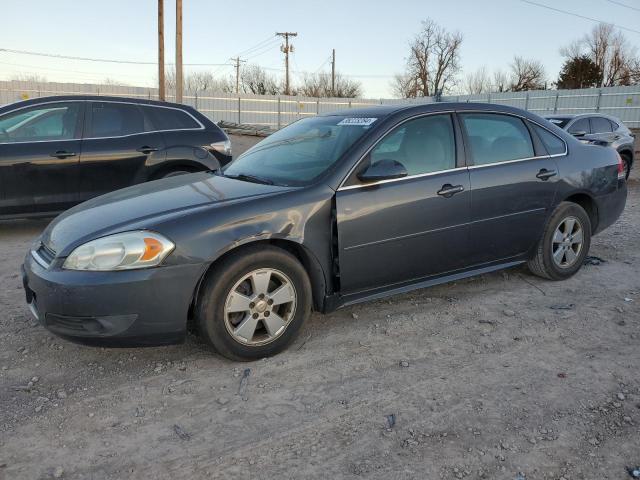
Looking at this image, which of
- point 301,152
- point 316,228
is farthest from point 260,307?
point 301,152

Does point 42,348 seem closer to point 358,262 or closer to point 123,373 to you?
point 123,373

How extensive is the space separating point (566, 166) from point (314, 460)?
3445 millimetres

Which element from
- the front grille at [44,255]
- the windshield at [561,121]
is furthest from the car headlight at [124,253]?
the windshield at [561,121]

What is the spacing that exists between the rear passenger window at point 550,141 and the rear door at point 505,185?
0.08 m

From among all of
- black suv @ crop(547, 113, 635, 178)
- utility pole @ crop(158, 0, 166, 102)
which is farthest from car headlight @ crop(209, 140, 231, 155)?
utility pole @ crop(158, 0, 166, 102)

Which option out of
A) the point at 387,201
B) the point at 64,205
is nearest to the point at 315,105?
the point at 64,205

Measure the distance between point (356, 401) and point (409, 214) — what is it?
1.39 m

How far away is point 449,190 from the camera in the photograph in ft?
12.8

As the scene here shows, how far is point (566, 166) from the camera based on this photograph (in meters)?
4.62

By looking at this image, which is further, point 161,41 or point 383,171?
point 161,41

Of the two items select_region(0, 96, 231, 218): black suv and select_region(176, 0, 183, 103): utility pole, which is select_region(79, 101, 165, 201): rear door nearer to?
select_region(0, 96, 231, 218): black suv

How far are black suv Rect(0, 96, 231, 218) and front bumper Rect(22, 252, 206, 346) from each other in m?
3.67

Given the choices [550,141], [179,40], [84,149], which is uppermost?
[179,40]

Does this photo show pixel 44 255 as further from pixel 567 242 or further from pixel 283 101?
pixel 283 101
